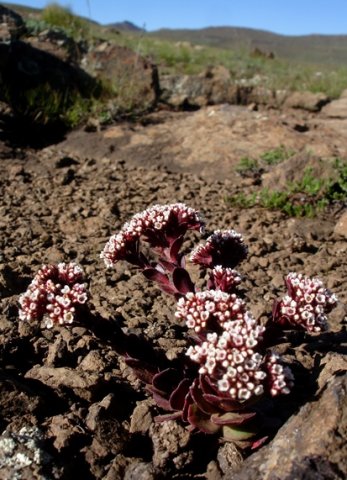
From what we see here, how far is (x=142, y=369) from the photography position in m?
2.57

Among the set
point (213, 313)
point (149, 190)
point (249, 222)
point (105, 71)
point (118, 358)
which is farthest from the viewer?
point (105, 71)

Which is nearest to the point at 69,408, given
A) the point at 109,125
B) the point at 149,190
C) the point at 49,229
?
the point at 49,229

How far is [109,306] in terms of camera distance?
3678mm

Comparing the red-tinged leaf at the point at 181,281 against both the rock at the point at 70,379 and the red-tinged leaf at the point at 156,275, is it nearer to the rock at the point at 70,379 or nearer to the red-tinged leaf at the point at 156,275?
the red-tinged leaf at the point at 156,275

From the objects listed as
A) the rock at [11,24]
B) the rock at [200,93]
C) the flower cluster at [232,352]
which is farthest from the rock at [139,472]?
the rock at [11,24]

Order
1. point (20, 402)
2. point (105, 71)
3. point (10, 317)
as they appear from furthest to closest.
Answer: point (105, 71), point (10, 317), point (20, 402)

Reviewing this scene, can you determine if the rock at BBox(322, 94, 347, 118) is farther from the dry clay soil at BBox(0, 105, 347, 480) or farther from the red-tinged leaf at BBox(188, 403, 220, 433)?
the red-tinged leaf at BBox(188, 403, 220, 433)

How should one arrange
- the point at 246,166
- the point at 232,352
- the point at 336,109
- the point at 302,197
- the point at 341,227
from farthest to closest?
the point at 336,109
the point at 246,166
the point at 302,197
the point at 341,227
the point at 232,352

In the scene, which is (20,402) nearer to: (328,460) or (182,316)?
(182,316)

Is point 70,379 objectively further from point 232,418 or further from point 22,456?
point 232,418

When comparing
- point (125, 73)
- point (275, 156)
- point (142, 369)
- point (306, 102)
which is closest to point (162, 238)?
point (142, 369)

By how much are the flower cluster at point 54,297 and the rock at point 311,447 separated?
2.84 feet

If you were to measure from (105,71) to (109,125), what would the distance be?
251 centimetres

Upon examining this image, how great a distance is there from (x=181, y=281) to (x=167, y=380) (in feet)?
1.39
